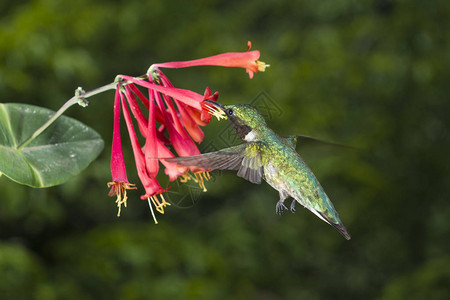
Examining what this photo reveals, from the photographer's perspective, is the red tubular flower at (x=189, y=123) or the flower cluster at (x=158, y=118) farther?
the red tubular flower at (x=189, y=123)

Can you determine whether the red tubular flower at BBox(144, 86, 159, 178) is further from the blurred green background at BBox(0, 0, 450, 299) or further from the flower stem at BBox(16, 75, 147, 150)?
the blurred green background at BBox(0, 0, 450, 299)

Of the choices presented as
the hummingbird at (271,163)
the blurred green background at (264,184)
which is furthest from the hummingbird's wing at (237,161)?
the blurred green background at (264,184)

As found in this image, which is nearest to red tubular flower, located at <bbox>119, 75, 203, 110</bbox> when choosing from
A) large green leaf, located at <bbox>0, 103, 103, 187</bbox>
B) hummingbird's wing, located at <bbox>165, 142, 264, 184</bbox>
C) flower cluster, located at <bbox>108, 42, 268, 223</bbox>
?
flower cluster, located at <bbox>108, 42, 268, 223</bbox>

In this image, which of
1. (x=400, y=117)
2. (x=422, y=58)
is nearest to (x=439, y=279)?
(x=400, y=117)

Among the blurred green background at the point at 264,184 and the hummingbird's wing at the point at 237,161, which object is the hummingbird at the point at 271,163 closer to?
the hummingbird's wing at the point at 237,161

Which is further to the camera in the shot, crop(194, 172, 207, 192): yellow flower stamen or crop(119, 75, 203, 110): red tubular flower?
crop(194, 172, 207, 192): yellow flower stamen

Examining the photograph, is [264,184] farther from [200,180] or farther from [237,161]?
[237,161]

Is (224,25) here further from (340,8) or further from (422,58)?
(422,58)

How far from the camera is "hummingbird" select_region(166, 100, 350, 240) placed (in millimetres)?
1001

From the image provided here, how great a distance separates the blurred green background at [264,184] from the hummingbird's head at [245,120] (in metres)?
1.36

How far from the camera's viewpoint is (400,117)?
10.9ft

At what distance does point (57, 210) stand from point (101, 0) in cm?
140

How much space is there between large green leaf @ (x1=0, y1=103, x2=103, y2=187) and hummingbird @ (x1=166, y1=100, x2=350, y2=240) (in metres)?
0.41

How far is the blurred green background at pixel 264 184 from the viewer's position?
2434 mm
